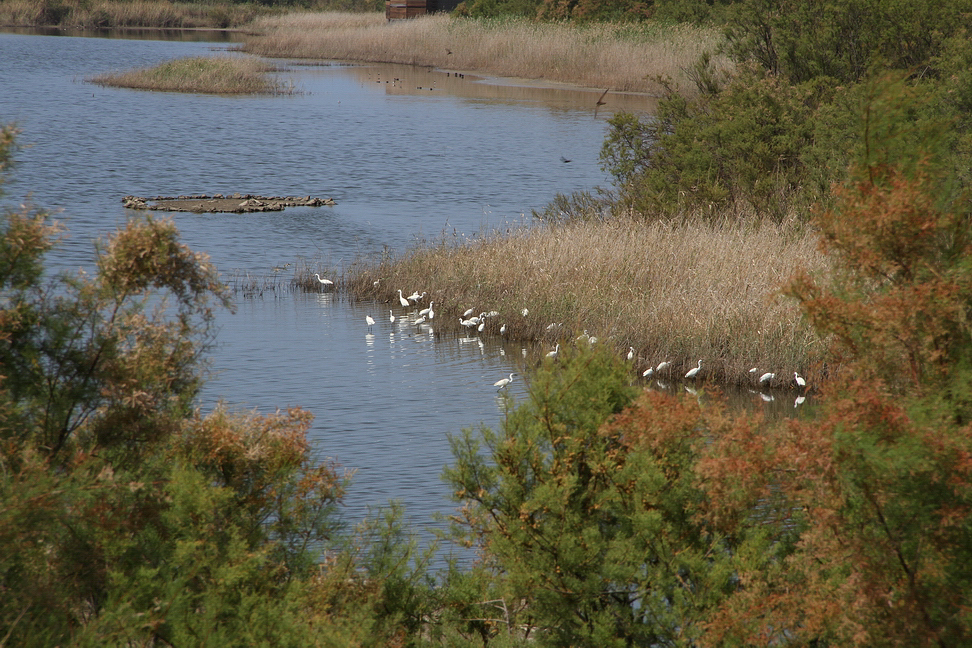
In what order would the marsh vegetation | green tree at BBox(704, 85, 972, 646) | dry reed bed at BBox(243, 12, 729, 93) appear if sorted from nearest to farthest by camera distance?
green tree at BBox(704, 85, 972, 646) < the marsh vegetation < dry reed bed at BBox(243, 12, 729, 93)

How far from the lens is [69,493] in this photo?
3008 millimetres

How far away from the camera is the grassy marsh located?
3666 centimetres

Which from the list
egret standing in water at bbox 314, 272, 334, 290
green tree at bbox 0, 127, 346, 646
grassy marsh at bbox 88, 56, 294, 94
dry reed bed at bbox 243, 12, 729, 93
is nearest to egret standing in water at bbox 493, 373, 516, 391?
egret standing in water at bbox 314, 272, 334, 290

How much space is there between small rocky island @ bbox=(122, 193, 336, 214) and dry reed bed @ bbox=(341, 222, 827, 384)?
6256 mm

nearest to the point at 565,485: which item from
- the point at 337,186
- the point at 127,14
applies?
the point at 337,186

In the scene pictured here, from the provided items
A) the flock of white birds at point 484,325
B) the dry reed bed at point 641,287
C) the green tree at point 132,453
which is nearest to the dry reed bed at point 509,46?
the dry reed bed at point 641,287

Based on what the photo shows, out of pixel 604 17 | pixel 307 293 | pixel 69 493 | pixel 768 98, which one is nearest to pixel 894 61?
pixel 768 98

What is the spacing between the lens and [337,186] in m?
22.7

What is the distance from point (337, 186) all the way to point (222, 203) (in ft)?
10.8

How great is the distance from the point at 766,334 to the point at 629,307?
1.49m

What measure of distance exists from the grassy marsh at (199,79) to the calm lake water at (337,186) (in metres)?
0.86

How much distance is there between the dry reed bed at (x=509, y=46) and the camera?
36219 mm

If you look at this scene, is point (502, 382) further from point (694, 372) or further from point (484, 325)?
point (484, 325)

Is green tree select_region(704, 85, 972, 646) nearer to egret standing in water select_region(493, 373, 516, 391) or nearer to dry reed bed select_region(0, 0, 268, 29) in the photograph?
egret standing in water select_region(493, 373, 516, 391)
